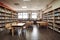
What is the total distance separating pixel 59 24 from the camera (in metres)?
7.66

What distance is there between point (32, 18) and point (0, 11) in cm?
1166

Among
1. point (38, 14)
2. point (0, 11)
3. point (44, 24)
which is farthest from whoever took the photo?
point (38, 14)

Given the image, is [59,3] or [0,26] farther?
[0,26]

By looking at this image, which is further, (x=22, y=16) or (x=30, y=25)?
(x=22, y=16)

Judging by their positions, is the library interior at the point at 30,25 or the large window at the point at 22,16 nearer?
the library interior at the point at 30,25

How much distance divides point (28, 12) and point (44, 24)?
915 cm

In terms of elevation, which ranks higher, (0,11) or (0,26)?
(0,11)

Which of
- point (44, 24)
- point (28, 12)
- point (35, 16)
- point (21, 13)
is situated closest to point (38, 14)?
point (35, 16)

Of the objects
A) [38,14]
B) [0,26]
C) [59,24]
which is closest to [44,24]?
[59,24]

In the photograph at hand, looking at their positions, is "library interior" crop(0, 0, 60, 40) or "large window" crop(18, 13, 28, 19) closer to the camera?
"library interior" crop(0, 0, 60, 40)

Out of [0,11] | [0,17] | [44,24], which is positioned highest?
[0,11]

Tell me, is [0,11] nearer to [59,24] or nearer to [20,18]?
[59,24]

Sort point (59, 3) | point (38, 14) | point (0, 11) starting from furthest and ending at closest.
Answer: point (38, 14) → point (0, 11) → point (59, 3)

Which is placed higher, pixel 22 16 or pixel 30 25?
pixel 22 16
